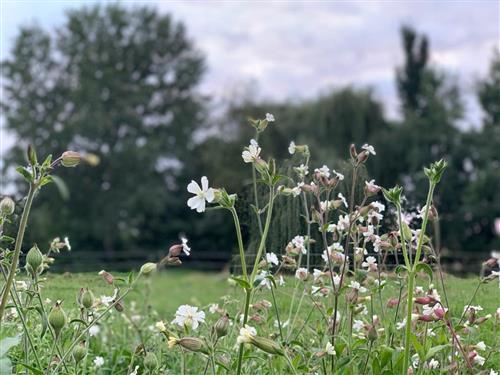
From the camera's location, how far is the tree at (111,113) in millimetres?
22641

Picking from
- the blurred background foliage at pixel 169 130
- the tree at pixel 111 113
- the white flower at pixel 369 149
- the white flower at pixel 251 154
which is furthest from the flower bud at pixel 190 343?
the tree at pixel 111 113

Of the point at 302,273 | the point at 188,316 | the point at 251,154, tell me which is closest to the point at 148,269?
the point at 188,316

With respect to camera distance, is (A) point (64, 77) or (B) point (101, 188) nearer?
(B) point (101, 188)

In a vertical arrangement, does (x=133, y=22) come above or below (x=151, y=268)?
above

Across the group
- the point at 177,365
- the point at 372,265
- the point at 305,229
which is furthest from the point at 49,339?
the point at 372,265

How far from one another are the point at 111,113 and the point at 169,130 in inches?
83.1

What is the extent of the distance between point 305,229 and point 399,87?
21.3m

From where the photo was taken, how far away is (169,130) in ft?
80.2

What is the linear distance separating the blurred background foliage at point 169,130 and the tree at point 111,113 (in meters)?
0.04

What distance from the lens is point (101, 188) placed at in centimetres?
2284

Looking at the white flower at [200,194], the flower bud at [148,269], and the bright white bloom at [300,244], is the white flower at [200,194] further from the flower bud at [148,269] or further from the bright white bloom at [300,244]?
the bright white bloom at [300,244]

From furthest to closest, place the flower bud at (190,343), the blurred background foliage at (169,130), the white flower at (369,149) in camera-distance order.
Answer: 1. the blurred background foliage at (169,130)
2. the white flower at (369,149)
3. the flower bud at (190,343)

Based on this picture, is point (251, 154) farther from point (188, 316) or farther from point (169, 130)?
point (169, 130)

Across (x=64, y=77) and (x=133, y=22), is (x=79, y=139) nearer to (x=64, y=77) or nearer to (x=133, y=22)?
(x=64, y=77)
